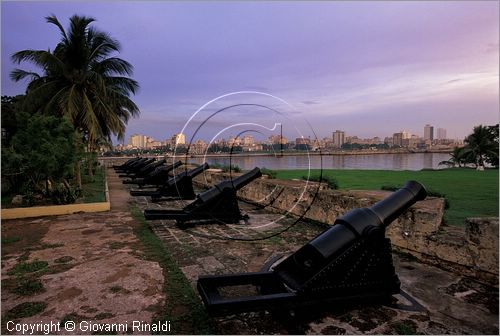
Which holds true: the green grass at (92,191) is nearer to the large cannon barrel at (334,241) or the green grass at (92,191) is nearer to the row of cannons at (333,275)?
the row of cannons at (333,275)

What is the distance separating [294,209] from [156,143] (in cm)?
3523

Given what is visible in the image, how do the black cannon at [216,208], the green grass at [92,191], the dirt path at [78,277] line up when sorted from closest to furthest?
1. the dirt path at [78,277]
2. the black cannon at [216,208]
3. the green grass at [92,191]

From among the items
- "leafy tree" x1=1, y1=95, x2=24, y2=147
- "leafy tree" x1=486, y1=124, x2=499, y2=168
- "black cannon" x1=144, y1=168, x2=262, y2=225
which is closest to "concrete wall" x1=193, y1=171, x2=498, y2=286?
"black cannon" x1=144, y1=168, x2=262, y2=225

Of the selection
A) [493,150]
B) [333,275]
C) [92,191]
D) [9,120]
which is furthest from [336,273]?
[493,150]

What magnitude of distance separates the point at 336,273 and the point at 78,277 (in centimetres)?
294

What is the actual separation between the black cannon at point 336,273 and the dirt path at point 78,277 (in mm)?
902

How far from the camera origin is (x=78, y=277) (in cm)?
380

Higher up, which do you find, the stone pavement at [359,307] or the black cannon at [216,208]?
the black cannon at [216,208]

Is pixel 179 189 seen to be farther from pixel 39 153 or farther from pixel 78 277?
pixel 78 277

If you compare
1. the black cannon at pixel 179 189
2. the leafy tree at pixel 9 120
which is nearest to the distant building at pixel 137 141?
the leafy tree at pixel 9 120

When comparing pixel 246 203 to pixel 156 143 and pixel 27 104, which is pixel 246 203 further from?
pixel 156 143

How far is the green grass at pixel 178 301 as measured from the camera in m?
2.71

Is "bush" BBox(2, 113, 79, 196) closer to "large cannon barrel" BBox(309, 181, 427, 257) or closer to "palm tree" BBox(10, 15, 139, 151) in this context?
"palm tree" BBox(10, 15, 139, 151)

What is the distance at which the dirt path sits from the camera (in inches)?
116
